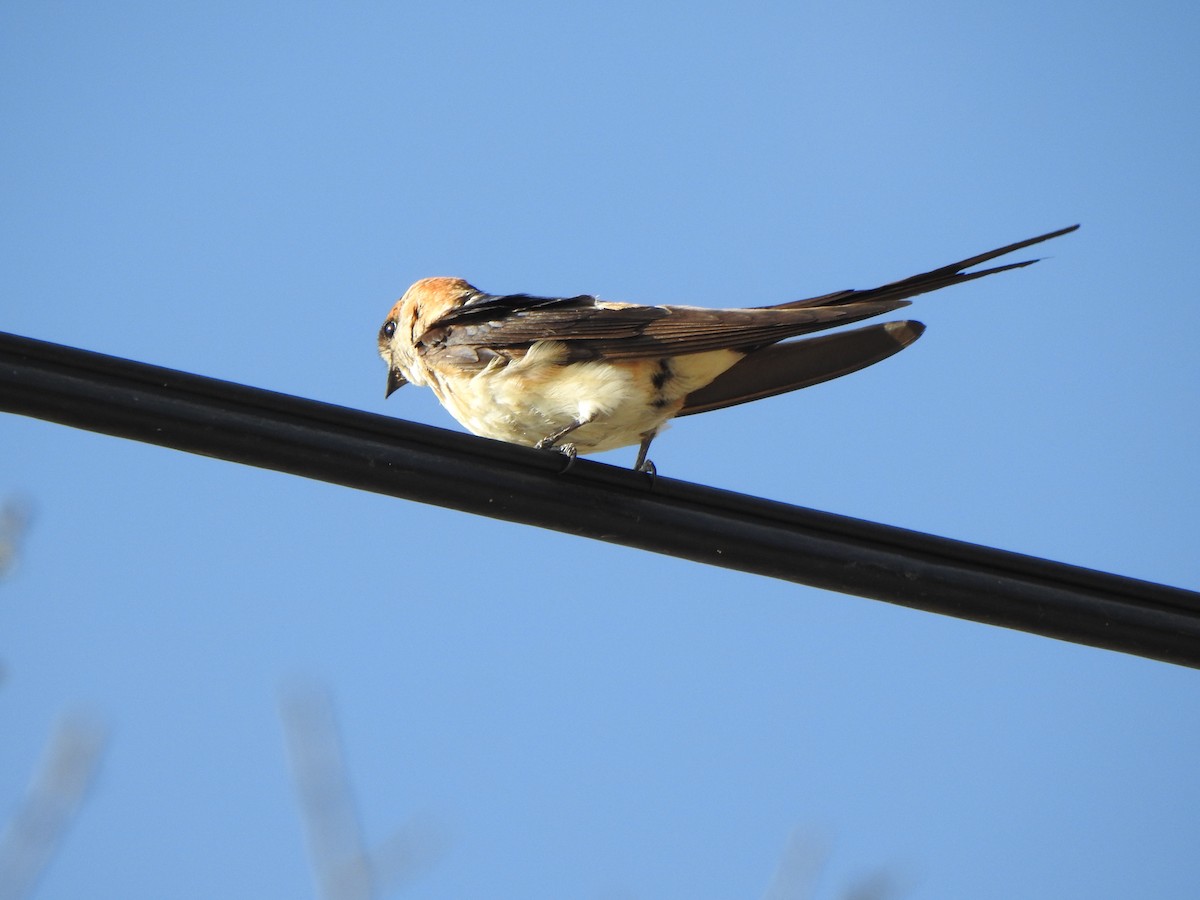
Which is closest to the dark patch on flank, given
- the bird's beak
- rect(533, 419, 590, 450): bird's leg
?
rect(533, 419, 590, 450): bird's leg

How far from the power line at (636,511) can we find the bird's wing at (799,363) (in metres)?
1.69

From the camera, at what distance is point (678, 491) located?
3.73 metres

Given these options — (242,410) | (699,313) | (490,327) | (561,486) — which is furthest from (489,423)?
(242,410)

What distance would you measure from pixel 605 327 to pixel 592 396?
0.29m

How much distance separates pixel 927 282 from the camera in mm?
4234

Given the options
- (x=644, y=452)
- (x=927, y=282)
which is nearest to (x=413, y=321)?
(x=644, y=452)

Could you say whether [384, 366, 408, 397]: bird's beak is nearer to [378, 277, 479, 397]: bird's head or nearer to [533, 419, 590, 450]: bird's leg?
[378, 277, 479, 397]: bird's head

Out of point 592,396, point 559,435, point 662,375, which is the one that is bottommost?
point 559,435

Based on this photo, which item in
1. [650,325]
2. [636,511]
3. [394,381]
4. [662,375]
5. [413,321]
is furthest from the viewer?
[394,381]

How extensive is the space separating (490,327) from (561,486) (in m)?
2.02

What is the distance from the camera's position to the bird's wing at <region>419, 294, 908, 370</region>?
472 cm

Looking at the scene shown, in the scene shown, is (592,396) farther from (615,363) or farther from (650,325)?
(650,325)

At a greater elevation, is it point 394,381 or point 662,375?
point 394,381

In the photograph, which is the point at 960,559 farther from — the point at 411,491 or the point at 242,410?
the point at 242,410
